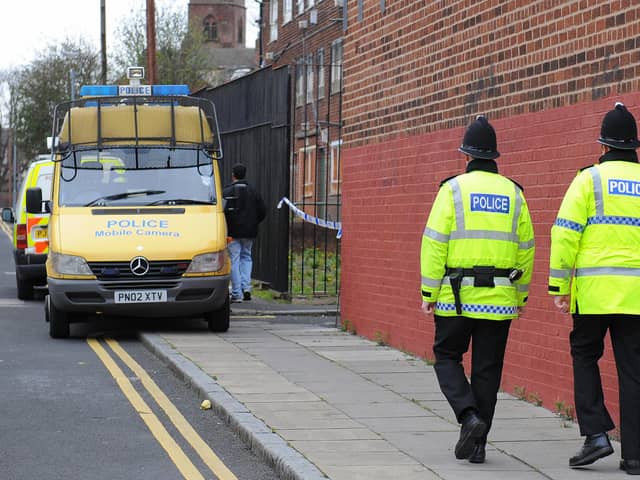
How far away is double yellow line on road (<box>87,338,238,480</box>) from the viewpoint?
24.0 feet

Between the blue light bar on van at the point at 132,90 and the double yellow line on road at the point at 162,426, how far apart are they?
403 centimetres

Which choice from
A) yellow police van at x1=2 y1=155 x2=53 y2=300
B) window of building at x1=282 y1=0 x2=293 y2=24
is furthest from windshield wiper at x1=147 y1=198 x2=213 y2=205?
window of building at x1=282 y1=0 x2=293 y2=24

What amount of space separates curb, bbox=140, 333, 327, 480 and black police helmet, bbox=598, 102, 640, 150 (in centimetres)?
234

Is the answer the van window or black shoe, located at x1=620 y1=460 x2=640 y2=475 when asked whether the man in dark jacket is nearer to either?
the van window

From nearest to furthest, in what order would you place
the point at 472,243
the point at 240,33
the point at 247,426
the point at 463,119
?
the point at 472,243
the point at 247,426
the point at 463,119
the point at 240,33

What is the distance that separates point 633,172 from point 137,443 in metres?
3.52

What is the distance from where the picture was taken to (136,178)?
14539 millimetres

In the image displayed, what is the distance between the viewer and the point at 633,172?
6742 millimetres

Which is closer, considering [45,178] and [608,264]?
[608,264]

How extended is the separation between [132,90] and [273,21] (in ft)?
103

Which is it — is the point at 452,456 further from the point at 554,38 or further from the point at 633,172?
the point at 554,38

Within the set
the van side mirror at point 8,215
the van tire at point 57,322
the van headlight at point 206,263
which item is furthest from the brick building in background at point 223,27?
the van headlight at point 206,263

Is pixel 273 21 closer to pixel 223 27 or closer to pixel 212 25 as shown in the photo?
pixel 212 25

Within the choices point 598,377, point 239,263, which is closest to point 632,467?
point 598,377
